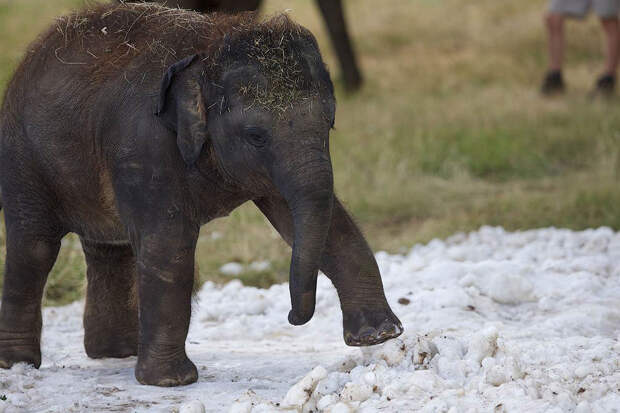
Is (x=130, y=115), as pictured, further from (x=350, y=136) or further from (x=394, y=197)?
(x=350, y=136)

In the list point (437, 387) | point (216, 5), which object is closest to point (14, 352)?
point (437, 387)

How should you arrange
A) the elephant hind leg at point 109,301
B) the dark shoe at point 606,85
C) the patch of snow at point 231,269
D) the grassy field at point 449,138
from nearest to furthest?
the elephant hind leg at point 109,301 → the patch of snow at point 231,269 → the grassy field at point 449,138 → the dark shoe at point 606,85

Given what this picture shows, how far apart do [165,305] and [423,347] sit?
96 centimetres

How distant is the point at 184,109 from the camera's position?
4.10 metres

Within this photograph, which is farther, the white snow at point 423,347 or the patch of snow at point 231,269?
the patch of snow at point 231,269

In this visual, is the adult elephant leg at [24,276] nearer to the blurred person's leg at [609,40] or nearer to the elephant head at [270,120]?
the elephant head at [270,120]

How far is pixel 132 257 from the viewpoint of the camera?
4980 millimetres

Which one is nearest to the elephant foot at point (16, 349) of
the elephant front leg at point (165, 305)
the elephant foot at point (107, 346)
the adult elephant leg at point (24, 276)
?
the adult elephant leg at point (24, 276)

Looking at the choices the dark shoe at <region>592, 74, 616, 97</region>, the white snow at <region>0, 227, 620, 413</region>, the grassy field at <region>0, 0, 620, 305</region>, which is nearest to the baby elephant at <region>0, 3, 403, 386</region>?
the white snow at <region>0, 227, 620, 413</region>

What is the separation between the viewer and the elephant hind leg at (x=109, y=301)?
4926mm

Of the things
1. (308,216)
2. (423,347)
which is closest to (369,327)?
(423,347)

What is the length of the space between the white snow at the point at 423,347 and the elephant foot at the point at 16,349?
0.29ft

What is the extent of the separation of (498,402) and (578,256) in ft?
9.82

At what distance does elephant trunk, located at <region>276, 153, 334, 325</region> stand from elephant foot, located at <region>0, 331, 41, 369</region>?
1.32 metres
